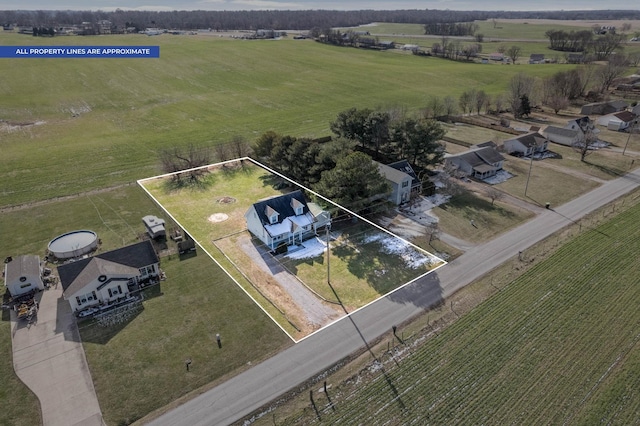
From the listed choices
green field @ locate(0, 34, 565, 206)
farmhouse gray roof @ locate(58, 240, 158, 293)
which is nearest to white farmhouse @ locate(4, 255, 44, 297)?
farmhouse gray roof @ locate(58, 240, 158, 293)

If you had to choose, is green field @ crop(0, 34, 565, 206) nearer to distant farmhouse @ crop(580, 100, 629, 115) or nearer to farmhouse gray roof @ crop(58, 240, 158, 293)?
farmhouse gray roof @ crop(58, 240, 158, 293)

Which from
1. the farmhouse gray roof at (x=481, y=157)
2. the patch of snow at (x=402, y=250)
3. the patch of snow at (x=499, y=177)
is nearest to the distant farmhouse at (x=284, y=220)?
the patch of snow at (x=402, y=250)

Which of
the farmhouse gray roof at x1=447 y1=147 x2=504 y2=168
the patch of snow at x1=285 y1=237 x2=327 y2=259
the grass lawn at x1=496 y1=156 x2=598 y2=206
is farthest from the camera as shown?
the farmhouse gray roof at x1=447 y1=147 x2=504 y2=168

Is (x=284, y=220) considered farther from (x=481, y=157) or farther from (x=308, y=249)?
(x=481, y=157)

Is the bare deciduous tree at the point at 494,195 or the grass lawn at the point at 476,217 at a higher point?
the bare deciduous tree at the point at 494,195

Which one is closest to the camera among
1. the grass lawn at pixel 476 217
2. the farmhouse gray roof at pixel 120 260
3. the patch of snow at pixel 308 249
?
the farmhouse gray roof at pixel 120 260

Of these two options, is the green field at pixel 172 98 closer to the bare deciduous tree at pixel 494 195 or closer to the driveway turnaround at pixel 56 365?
the driveway turnaround at pixel 56 365

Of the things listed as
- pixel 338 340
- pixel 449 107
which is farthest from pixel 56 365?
pixel 449 107
